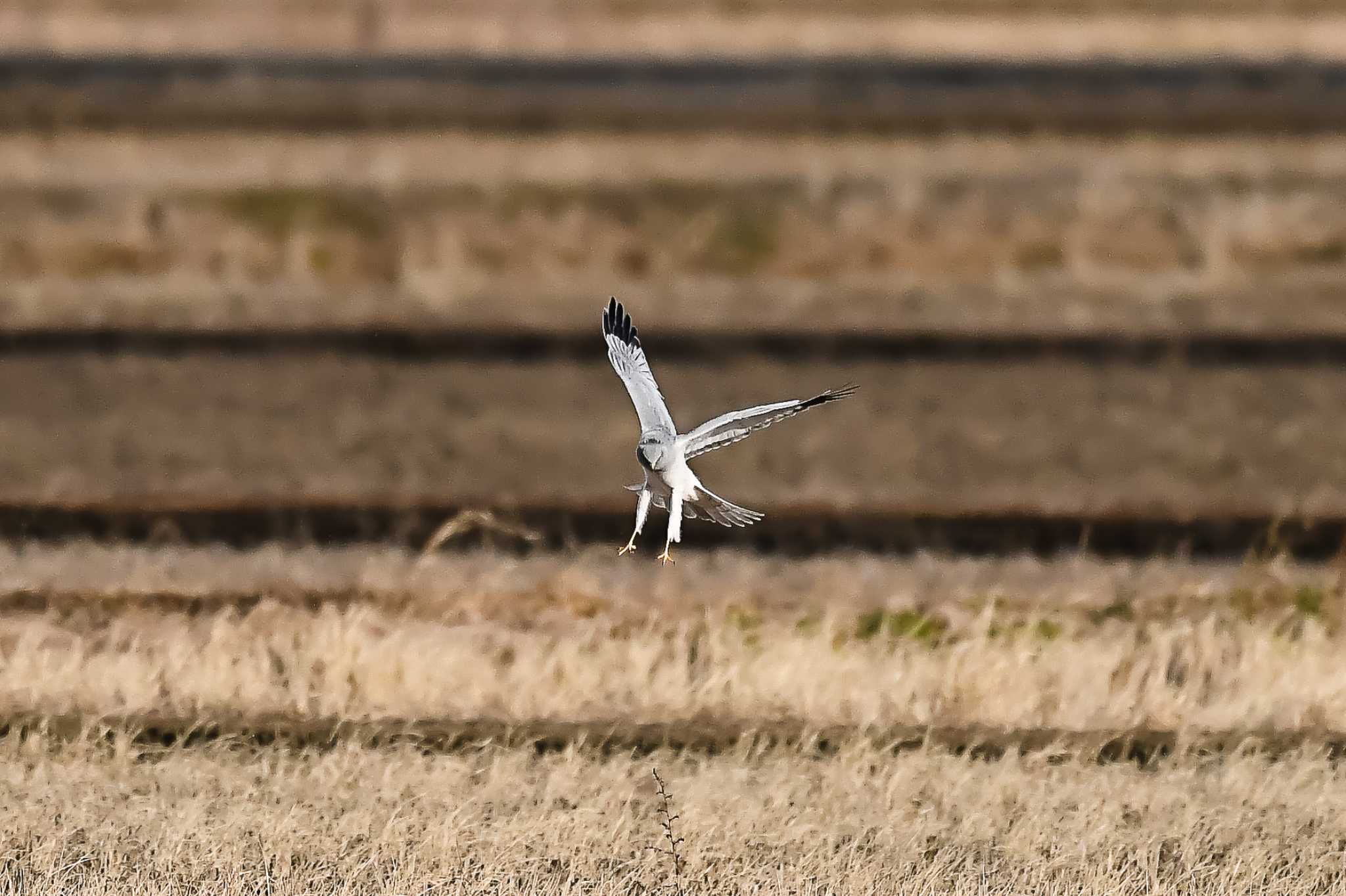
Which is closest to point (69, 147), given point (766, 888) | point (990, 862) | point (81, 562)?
point (81, 562)

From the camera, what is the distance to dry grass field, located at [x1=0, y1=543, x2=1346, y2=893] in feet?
9.20

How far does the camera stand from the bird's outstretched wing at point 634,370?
2.42m

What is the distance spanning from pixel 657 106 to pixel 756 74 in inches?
12.9

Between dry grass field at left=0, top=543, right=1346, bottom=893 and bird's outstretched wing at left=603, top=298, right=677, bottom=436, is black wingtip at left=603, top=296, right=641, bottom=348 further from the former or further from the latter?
dry grass field at left=0, top=543, right=1346, bottom=893

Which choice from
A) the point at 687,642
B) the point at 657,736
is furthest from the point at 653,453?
the point at 687,642

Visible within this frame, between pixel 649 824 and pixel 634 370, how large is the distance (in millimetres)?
993

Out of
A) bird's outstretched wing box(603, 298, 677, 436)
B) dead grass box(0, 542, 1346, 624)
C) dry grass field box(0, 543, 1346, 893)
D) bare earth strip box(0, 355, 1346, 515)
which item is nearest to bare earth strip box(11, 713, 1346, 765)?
dry grass field box(0, 543, 1346, 893)

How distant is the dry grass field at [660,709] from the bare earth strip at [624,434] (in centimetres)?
19

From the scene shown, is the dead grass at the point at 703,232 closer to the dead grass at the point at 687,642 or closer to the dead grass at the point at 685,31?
the dead grass at the point at 685,31

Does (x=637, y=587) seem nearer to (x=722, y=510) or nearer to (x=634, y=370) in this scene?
(x=722, y=510)

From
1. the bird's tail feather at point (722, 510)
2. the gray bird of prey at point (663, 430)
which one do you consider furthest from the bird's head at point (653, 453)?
the bird's tail feather at point (722, 510)

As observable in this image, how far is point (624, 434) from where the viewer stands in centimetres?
380

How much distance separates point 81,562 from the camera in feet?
12.5

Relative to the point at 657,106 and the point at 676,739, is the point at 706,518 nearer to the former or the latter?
the point at 676,739
